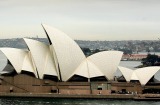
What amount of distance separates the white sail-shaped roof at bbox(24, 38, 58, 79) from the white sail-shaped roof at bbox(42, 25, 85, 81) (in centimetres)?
114

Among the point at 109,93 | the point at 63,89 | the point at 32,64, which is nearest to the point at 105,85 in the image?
the point at 109,93

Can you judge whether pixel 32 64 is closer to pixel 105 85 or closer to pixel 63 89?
pixel 63 89

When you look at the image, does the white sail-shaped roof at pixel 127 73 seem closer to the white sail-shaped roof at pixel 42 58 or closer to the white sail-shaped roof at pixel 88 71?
the white sail-shaped roof at pixel 88 71

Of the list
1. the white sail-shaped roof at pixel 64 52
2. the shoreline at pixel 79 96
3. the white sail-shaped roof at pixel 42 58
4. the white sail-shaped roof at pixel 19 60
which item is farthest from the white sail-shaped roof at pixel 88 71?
the white sail-shaped roof at pixel 19 60

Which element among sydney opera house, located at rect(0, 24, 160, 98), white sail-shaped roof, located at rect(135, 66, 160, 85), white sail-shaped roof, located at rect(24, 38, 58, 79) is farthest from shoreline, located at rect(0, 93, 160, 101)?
white sail-shaped roof, located at rect(135, 66, 160, 85)

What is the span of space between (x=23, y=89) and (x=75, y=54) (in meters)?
7.90

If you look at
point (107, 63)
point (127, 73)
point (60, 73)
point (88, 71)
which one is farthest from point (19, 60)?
point (127, 73)

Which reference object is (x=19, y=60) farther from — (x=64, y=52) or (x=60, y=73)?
(x=64, y=52)

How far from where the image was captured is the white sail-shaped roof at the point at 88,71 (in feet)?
192

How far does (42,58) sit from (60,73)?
298 centimetres

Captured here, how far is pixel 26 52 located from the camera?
58.8 m

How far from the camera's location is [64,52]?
58281 mm

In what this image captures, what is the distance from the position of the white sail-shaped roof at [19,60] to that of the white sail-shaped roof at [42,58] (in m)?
0.97

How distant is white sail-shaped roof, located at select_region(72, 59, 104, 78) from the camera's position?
58625mm
